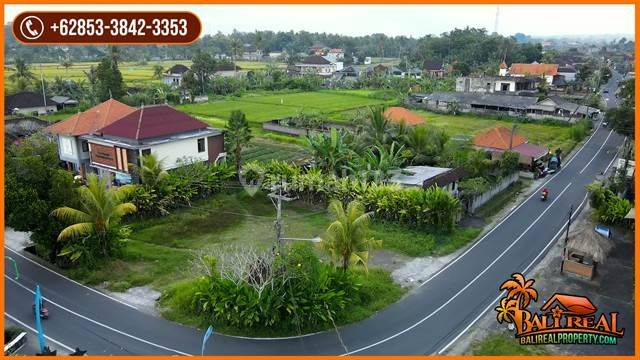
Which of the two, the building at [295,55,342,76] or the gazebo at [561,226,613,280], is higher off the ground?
the building at [295,55,342,76]

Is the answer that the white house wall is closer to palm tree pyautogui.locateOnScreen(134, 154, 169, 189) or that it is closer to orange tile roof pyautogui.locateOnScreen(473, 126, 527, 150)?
palm tree pyautogui.locateOnScreen(134, 154, 169, 189)

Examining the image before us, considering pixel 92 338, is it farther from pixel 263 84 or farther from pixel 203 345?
pixel 263 84

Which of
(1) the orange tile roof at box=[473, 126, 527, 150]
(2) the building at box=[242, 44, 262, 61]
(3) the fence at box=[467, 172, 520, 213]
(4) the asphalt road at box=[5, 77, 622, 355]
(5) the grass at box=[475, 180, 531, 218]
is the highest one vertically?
(2) the building at box=[242, 44, 262, 61]

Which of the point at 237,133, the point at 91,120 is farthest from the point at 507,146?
the point at 91,120

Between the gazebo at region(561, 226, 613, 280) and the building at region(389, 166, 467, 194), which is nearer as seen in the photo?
the gazebo at region(561, 226, 613, 280)

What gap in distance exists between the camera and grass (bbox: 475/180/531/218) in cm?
2528

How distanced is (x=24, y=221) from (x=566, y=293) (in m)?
19.1

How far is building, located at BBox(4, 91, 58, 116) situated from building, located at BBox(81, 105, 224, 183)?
2602 centimetres

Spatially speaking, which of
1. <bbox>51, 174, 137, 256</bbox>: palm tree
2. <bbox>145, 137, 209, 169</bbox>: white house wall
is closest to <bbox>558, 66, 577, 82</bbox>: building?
<bbox>145, 137, 209, 169</bbox>: white house wall

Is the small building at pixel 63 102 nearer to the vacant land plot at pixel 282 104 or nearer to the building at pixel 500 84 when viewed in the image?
the vacant land plot at pixel 282 104

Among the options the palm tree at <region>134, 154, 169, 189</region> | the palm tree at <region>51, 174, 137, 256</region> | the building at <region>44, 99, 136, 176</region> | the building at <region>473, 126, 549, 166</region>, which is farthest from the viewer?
the building at <region>473, 126, 549, 166</region>

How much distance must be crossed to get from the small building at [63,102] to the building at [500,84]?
48.4m

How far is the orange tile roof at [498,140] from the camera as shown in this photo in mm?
32969

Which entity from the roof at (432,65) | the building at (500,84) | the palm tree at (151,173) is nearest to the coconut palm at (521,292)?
the palm tree at (151,173)
